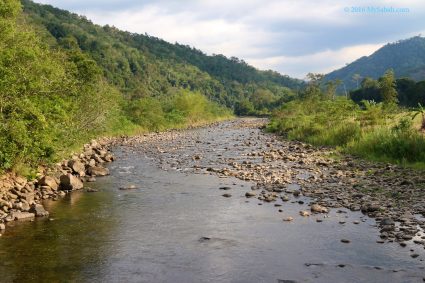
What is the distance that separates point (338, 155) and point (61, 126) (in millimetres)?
18123

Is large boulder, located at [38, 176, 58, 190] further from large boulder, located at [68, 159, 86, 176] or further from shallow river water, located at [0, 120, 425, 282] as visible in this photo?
large boulder, located at [68, 159, 86, 176]

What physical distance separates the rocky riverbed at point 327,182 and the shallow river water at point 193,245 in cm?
62

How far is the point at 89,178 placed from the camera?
2334cm

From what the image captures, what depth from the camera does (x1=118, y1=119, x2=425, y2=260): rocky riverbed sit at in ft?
46.3

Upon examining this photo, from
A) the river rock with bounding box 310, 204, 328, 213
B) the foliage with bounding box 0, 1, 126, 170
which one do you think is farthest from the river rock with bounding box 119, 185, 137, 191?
the river rock with bounding box 310, 204, 328, 213

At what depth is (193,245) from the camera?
40.8 feet

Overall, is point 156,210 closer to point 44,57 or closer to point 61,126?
point 61,126

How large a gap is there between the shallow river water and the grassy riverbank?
1020cm

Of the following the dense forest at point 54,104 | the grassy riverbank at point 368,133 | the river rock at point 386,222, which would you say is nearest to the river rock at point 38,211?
the dense forest at point 54,104

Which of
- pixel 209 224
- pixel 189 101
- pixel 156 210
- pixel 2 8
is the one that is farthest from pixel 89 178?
pixel 189 101

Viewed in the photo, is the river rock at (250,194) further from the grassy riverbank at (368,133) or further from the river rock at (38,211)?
the grassy riverbank at (368,133)

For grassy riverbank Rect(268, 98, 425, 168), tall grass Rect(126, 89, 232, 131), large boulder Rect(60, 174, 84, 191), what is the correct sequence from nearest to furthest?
1. large boulder Rect(60, 174, 84, 191)
2. grassy riverbank Rect(268, 98, 425, 168)
3. tall grass Rect(126, 89, 232, 131)

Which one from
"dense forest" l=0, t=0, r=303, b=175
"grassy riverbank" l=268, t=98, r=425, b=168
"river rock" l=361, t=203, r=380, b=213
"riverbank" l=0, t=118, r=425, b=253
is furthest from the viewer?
"grassy riverbank" l=268, t=98, r=425, b=168

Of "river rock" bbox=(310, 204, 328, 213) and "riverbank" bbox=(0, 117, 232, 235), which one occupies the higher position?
"riverbank" bbox=(0, 117, 232, 235)
